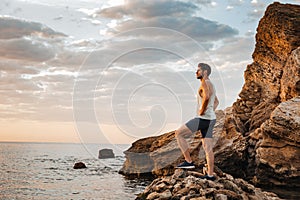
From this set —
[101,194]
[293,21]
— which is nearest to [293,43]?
[293,21]

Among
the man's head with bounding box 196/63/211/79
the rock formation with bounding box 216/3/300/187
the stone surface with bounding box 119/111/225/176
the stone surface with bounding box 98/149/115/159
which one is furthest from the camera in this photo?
the stone surface with bounding box 98/149/115/159

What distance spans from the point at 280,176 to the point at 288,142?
2.73 meters

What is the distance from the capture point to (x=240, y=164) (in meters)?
32.4

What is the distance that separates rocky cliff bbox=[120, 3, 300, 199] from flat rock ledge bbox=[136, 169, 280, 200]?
13.6 m

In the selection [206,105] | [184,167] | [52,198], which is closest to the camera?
[206,105]

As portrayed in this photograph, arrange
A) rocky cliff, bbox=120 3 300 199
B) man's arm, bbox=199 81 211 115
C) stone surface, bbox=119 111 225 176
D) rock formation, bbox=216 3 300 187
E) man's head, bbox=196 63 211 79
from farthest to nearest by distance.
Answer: stone surface, bbox=119 111 225 176 → rocky cliff, bbox=120 3 300 199 → rock formation, bbox=216 3 300 187 → man's head, bbox=196 63 211 79 → man's arm, bbox=199 81 211 115

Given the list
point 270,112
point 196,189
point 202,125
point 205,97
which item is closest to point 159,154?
point 270,112

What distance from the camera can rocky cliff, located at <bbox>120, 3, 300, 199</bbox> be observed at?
2762 centimetres

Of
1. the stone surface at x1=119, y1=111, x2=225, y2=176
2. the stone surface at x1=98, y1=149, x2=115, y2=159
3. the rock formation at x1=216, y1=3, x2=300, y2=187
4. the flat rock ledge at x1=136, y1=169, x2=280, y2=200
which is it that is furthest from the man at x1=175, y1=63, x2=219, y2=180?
the stone surface at x1=98, y1=149, x2=115, y2=159

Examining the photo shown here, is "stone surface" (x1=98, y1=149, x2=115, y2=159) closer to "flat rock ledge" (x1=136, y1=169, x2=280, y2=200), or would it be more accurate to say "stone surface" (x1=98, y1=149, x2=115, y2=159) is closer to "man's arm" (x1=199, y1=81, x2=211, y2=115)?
"flat rock ledge" (x1=136, y1=169, x2=280, y2=200)

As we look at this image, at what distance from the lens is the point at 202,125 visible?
40.4ft

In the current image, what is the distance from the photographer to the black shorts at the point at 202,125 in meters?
12.3

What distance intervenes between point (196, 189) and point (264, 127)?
17.7 m

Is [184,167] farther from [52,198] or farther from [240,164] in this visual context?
[240,164]
